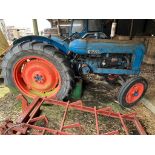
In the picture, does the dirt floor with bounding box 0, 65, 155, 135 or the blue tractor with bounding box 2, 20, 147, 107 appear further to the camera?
the blue tractor with bounding box 2, 20, 147, 107

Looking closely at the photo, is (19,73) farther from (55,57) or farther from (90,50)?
(90,50)

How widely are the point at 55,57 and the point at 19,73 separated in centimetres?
76

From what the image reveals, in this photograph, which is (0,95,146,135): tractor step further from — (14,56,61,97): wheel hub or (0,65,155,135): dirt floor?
(14,56,61,97): wheel hub

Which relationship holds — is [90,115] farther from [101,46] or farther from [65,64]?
[101,46]

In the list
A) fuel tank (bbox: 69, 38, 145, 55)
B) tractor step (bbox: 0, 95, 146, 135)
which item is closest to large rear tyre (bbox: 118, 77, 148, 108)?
tractor step (bbox: 0, 95, 146, 135)

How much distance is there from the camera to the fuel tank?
2.69 metres

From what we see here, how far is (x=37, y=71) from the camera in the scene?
→ 8.76ft

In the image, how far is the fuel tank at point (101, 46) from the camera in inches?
106

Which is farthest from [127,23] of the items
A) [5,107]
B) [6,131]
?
[6,131]

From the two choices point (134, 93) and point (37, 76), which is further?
point (134, 93)

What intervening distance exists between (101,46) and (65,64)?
702 mm

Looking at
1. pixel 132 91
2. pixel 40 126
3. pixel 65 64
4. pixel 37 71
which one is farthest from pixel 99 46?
pixel 40 126

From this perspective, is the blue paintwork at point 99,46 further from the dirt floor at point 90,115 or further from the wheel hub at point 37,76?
the dirt floor at point 90,115

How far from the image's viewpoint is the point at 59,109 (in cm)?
271
